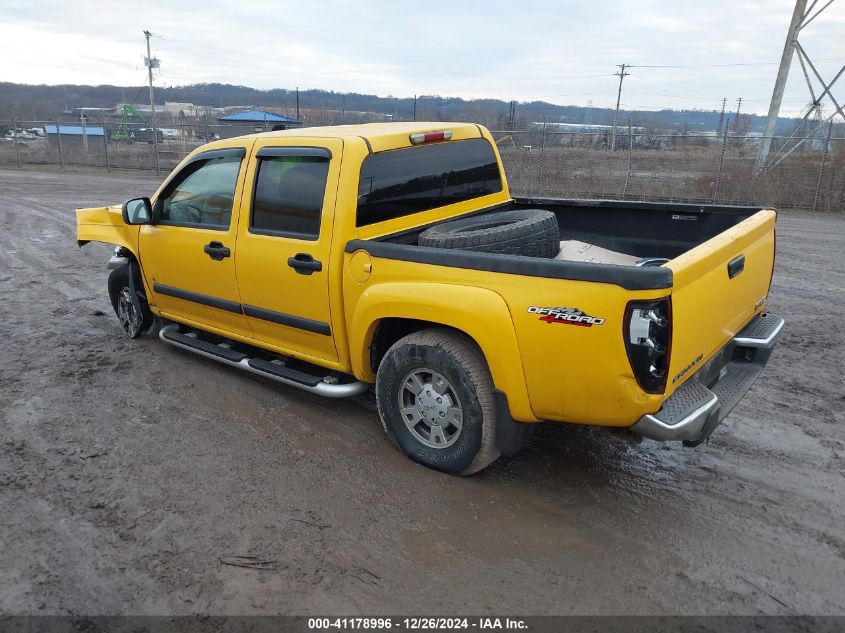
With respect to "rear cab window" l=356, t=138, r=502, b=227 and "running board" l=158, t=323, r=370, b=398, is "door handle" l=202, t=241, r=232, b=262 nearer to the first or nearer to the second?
"running board" l=158, t=323, r=370, b=398

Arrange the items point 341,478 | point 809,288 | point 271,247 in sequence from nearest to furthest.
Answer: point 341,478 → point 271,247 → point 809,288

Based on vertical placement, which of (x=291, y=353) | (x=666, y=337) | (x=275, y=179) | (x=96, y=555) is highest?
(x=275, y=179)

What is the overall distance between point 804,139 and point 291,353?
661 inches

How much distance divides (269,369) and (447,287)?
69.5 inches

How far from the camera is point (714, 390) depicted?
3.64 m

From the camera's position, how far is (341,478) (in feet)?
12.2

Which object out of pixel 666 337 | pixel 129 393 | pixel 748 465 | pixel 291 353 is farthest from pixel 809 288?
pixel 129 393

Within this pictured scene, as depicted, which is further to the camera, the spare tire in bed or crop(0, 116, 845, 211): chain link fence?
crop(0, 116, 845, 211): chain link fence

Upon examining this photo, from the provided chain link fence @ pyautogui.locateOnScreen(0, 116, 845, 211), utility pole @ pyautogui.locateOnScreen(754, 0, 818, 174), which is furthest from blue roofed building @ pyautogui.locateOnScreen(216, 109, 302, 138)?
utility pole @ pyautogui.locateOnScreen(754, 0, 818, 174)

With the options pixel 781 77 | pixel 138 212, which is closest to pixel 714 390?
pixel 138 212

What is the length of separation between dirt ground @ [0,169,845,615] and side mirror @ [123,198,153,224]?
1.25 meters

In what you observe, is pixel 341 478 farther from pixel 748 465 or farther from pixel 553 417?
pixel 748 465

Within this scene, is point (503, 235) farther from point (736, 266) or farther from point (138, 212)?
point (138, 212)

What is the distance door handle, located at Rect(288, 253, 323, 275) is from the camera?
3973 millimetres
